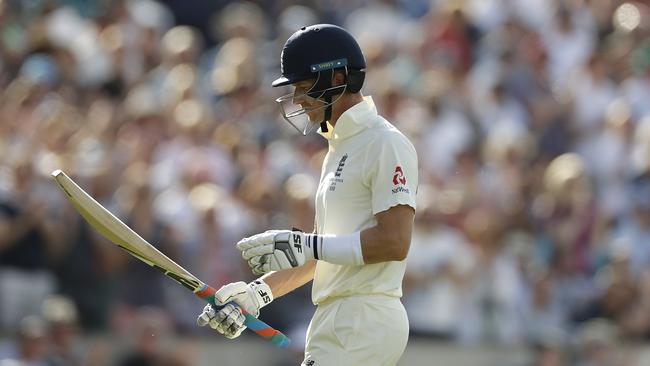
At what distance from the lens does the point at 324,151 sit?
13.2m

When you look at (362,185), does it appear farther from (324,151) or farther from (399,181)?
(324,151)

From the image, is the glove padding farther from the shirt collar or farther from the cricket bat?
the shirt collar

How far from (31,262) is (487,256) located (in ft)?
13.2

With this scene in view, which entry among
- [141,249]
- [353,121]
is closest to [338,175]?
[353,121]

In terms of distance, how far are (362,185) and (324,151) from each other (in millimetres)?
6698

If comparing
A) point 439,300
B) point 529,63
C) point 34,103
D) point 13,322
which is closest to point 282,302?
point 439,300

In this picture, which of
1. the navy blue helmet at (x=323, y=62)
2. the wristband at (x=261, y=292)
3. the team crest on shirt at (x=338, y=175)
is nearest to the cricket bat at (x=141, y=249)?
the wristband at (x=261, y=292)

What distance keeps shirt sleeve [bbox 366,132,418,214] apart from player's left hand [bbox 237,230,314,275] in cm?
37

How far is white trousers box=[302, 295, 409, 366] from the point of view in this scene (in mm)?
6461

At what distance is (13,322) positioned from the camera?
35.8ft

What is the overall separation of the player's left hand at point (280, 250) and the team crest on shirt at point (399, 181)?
480 mm

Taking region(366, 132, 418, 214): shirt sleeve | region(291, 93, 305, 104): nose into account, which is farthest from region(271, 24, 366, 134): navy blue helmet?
region(366, 132, 418, 214): shirt sleeve

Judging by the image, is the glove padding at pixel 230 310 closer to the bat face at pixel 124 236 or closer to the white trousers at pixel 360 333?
the bat face at pixel 124 236

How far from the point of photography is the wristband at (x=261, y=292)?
683 cm
